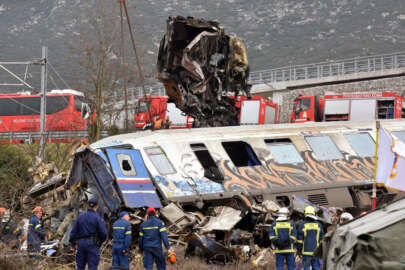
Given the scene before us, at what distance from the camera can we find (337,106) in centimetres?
3744

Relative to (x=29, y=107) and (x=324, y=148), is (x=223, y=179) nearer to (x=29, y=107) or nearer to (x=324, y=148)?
(x=324, y=148)

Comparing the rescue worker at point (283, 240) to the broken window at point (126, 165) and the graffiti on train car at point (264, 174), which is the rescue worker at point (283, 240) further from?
the broken window at point (126, 165)

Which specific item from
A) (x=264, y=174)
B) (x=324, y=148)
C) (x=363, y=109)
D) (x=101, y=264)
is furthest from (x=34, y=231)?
A: (x=363, y=109)

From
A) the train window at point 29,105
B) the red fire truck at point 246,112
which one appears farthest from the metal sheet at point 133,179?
the train window at point 29,105

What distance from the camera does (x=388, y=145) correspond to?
13867 millimetres

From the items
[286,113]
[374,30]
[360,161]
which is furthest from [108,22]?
[374,30]

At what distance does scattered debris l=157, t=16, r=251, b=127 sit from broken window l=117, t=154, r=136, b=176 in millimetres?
4504

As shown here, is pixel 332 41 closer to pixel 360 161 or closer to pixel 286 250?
pixel 360 161

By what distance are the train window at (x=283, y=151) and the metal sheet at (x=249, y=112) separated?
17347 mm

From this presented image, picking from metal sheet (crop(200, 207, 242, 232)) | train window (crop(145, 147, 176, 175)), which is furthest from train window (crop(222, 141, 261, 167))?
metal sheet (crop(200, 207, 242, 232))

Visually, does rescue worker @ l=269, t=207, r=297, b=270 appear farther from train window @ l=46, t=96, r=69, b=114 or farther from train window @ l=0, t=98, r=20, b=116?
train window @ l=0, t=98, r=20, b=116

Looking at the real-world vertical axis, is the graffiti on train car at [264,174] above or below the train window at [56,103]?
above

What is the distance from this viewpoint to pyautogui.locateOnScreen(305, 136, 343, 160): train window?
19906 mm

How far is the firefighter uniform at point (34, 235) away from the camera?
1544 cm
